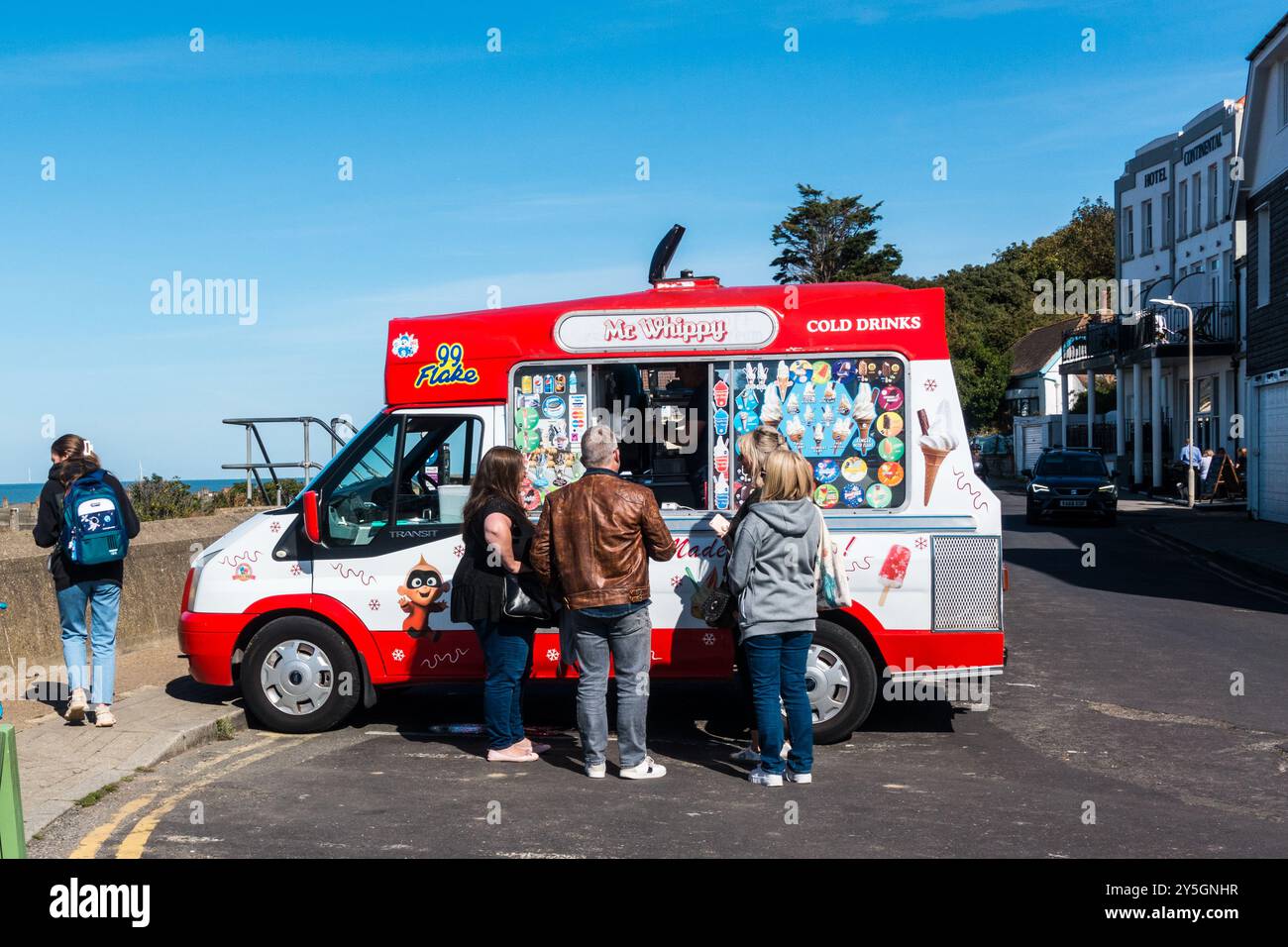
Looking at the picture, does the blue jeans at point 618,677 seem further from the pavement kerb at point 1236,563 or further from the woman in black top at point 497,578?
the pavement kerb at point 1236,563

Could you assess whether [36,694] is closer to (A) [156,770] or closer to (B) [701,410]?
(A) [156,770]

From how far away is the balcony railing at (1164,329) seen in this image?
39438 mm

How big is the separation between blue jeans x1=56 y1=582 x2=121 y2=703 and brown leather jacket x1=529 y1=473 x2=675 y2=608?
129 inches

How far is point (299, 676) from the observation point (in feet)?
29.2

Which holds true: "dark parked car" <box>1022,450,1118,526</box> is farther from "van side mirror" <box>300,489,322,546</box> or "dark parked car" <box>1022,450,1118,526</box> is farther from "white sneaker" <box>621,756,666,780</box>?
"white sneaker" <box>621,756,666,780</box>

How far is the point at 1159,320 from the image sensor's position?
40.7 meters

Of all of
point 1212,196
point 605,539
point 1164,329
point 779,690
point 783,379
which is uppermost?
point 1212,196

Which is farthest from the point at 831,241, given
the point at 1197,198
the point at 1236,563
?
the point at 1236,563

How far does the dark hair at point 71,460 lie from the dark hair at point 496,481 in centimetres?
273

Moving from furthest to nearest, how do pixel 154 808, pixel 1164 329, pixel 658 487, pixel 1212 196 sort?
pixel 1212 196
pixel 1164 329
pixel 658 487
pixel 154 808

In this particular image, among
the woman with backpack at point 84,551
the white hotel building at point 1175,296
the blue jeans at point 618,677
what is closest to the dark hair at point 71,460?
the woman with backpack at point 84,551

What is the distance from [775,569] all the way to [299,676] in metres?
3.31

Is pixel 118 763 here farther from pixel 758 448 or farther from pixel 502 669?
pixel 758 448

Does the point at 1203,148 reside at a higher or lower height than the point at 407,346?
higher
